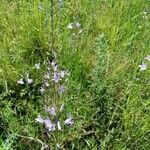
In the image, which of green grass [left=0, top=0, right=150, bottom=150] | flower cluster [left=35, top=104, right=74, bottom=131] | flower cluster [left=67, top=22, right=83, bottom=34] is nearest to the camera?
flower cluster [left=35, top=104, right=74, bottom=131]

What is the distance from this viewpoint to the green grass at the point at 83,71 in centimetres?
238

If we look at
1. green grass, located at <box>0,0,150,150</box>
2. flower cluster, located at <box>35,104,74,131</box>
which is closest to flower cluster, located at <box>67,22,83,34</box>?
green grass, located at <box>0,0,150,150</box>

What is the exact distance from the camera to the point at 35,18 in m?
3.00

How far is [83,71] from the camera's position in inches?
109

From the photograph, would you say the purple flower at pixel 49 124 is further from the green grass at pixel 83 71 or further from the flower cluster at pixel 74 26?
the flower cluster at pixel 74 26

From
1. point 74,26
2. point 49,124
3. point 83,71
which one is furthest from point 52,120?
point 74,26

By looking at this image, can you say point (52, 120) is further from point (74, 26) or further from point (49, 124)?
point (74, 26)

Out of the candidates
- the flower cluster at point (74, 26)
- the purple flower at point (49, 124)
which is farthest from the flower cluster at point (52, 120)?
the flower cluster at point (74, 26)

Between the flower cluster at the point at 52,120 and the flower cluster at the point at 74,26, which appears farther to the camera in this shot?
the flower cluster at the point at 74,26

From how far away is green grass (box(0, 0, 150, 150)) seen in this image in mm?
2385

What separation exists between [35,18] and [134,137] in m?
1.17

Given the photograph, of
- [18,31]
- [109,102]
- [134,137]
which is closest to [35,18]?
[18,31]

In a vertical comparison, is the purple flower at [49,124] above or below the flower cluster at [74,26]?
below

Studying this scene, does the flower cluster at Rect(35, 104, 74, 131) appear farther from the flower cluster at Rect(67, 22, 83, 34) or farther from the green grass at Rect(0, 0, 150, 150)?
the flower cluster at Rect(67, 22, 83, 34)
